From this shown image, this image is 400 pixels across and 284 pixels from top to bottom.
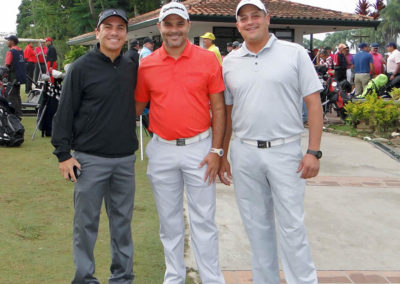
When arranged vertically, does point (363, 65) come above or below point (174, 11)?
below

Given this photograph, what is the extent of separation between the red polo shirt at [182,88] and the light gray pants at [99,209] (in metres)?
0.41

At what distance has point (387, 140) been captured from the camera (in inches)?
409

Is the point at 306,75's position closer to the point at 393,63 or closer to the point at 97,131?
the point at 97,131

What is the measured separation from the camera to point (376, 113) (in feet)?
35.5

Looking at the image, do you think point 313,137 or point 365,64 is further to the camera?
point 365,64

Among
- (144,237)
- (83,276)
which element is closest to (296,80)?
(83,276)

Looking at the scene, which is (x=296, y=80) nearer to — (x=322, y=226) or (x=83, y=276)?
(x=83, y=276)

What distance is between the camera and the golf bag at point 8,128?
31.4 feet

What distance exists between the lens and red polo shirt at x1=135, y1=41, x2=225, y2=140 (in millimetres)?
3434

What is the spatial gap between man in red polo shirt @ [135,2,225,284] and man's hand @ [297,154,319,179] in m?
0.57

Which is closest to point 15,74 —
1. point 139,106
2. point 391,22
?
point 139,106

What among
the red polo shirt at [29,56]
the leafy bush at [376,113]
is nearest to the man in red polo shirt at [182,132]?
the leafy bush at [376,113]

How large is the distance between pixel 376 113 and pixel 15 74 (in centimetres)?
879

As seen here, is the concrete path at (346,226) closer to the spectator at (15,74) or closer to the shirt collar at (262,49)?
the shirt collar at (262,49)
